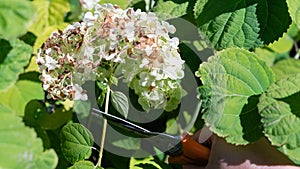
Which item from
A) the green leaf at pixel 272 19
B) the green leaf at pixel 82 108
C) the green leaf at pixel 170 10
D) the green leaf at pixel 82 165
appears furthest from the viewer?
the green leaf at pixel 82 108

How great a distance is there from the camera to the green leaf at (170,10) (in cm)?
122

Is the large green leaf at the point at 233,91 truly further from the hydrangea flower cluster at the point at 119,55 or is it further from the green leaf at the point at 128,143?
the green leaf at the point at 128,143

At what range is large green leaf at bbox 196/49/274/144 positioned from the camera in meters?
0.95

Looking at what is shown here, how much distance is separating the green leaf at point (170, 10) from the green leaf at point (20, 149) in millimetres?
499

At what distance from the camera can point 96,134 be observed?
1208 mm

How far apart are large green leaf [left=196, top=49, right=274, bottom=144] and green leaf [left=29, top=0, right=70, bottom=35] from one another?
676mm

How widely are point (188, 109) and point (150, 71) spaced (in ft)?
1.43

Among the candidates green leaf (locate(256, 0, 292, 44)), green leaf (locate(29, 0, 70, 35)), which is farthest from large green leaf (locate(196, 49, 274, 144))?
green leaf (locate(29, 0, 70, 35))

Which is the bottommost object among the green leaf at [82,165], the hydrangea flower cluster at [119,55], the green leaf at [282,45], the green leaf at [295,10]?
the green leaf at [82,165]

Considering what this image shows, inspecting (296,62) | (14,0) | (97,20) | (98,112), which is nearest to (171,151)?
(98,112)

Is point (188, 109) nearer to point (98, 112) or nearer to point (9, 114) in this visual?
point (98, 112)

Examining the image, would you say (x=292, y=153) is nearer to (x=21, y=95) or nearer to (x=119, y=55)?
(x=119, y=55)

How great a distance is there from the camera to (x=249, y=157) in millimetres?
929

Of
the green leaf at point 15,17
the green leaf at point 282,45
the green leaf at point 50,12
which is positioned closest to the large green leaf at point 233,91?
the green leaf at point 15,17
